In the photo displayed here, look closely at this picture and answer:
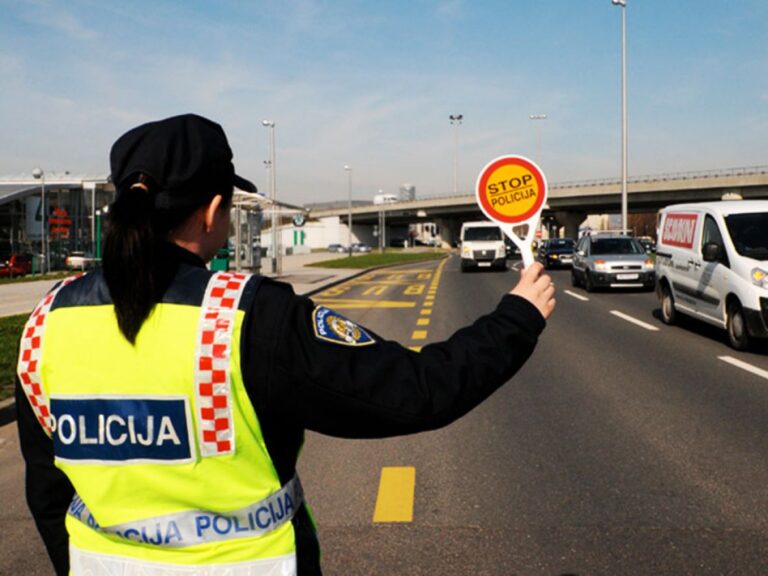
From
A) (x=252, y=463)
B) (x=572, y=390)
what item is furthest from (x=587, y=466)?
(x=252, y=463)

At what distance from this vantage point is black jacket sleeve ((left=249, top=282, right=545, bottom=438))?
1341 millimetres

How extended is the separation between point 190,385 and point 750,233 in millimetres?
11016

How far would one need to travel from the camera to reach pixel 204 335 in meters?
1.32

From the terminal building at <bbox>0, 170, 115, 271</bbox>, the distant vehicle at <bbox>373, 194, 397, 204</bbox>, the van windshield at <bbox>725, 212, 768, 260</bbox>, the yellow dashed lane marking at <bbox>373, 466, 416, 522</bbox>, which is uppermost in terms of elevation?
the distant vehicle at <bbox>373, 194, 397, 204</bbox>

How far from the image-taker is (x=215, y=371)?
1323 millimetres

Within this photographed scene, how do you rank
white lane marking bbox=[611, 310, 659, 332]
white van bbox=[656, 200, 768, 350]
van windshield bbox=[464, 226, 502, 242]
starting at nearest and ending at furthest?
white van bbox=[656, 200, 768, 350]
white lane marking bbox=[611, 310, 659, 332]
van windshield bbox=[464, 226, 502, 242]

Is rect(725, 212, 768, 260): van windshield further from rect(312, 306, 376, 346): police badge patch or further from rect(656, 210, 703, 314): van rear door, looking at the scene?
rect(312, 306, 376, 346): police badge patch

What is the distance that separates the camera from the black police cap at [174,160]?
144cm

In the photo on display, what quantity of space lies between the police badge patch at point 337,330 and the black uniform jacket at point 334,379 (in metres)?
0.01

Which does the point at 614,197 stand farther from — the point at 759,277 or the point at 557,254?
the point at 759,277

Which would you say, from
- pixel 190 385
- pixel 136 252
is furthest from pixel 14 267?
pixel 190 385

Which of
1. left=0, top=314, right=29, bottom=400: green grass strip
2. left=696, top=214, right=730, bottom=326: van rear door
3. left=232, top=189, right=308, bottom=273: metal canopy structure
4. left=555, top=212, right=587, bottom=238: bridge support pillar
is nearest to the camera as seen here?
left=0, top=314, right=29, bottom=400: green grass strip

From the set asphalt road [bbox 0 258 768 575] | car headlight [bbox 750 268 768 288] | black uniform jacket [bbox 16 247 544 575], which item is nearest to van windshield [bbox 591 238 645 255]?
car headlight [bbox 750 268 768 288]

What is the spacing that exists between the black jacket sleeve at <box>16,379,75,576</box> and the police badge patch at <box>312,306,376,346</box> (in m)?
0.60
